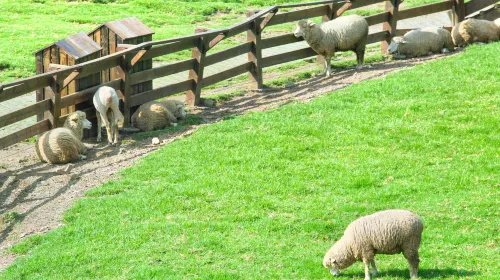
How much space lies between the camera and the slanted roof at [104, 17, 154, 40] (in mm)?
14492

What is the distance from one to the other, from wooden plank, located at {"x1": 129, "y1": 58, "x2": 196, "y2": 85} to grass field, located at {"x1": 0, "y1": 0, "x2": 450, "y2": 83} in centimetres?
417

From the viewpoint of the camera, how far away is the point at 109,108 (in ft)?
43.3

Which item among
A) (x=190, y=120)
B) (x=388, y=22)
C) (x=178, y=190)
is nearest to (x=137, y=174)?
(x=178, y=190)

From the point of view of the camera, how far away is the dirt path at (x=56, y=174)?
399 inches

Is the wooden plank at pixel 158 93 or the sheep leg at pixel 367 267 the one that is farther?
the wooden plank at pixel 158 93

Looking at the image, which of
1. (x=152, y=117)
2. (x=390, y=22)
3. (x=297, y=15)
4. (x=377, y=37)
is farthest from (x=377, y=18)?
(x=152, y=117)

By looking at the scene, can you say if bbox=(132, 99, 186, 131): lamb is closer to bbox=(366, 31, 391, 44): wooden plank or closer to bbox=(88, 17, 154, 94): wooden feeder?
bbox=(88, 17, 154, 94): wooden feeder

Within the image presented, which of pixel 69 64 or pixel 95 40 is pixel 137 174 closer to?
pixel 69 64

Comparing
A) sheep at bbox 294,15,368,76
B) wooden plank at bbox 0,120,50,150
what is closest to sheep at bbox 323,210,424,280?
wooden plank at bbox 0,120,50,150

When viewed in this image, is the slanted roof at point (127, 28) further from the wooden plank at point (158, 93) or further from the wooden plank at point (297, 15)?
the wooden plank at point (297, 15)

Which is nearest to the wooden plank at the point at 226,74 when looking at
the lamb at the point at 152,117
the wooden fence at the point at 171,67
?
the wooden fence at the point at 171,67

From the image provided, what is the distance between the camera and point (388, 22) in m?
19.1

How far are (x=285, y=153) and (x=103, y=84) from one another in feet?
12.0

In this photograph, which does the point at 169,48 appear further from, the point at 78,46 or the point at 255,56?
the point at 255,56
